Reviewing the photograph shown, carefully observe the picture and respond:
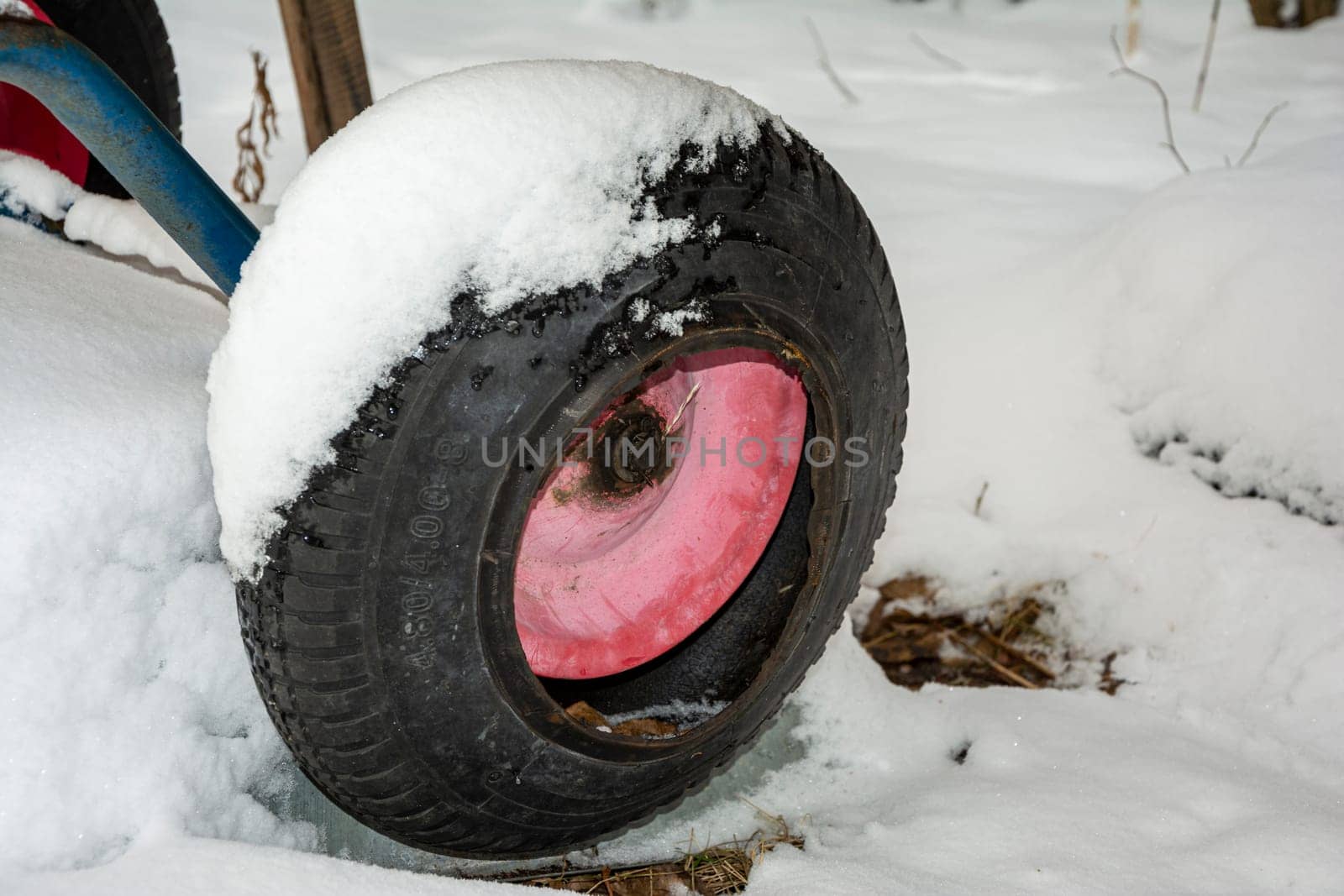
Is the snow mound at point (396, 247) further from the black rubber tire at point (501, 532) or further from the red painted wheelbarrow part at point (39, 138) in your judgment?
the red painted wheelbarrow part at point (39, 138)

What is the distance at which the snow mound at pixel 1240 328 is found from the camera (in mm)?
2031

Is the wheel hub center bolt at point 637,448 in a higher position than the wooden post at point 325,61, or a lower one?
lower

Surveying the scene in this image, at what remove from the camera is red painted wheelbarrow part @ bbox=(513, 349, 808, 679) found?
1433mm

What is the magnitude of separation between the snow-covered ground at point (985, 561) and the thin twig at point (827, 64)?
94 cm

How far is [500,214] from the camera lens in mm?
1079

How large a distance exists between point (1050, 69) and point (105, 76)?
4.42 m

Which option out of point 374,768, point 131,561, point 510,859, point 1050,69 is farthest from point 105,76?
point 1050,69

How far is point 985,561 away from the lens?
220 cm

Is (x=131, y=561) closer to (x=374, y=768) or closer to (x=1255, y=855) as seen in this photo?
(x=374, y=768)

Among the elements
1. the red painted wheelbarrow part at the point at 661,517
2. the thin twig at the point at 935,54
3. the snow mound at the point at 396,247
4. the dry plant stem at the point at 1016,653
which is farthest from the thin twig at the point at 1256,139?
the snow mound at the point at 396,247

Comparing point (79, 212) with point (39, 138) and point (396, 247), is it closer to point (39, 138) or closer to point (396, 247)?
point (39, 138)

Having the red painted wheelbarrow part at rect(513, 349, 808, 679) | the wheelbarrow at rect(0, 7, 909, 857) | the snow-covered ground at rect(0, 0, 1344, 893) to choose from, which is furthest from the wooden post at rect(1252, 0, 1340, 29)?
the red painted wheelbarrow part at rect(513, 349, 808, 679)

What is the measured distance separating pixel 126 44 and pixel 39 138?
0.78 feet

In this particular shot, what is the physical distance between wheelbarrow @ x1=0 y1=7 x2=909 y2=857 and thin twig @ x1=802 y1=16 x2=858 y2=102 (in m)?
3.40
